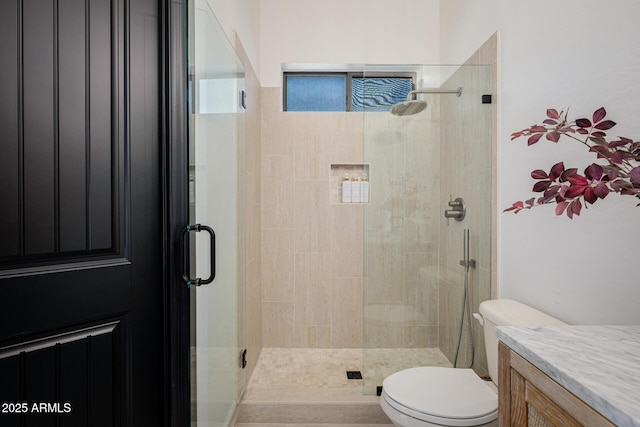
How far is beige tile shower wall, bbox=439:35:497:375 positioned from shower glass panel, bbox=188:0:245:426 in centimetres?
116

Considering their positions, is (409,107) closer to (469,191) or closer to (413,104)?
(413,104)

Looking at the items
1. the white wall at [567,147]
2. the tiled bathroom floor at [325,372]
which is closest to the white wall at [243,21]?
the white wall at [567,147]

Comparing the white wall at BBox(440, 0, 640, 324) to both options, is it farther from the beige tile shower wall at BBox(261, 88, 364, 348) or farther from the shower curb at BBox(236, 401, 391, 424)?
the beige tile shower wall at BBox(261, 88, 364, 348)

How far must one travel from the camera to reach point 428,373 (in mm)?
1522

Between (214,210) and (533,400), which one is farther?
(214,210)

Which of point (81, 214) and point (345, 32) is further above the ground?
point (345, 32)

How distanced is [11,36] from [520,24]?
1.88 m

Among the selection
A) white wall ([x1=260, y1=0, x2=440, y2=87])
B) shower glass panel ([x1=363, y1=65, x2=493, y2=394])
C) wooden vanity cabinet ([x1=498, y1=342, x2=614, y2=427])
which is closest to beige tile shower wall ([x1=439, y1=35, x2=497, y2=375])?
shower glass panel ([x1=363, y1=65, x2=493, y2=394])

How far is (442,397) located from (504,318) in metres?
0.39

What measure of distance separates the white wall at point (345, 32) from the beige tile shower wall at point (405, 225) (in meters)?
0.98

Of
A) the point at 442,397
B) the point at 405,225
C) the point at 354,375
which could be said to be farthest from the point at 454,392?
the point at 354,375

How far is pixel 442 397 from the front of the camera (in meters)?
1.33

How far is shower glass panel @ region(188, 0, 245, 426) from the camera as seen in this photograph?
126 cm

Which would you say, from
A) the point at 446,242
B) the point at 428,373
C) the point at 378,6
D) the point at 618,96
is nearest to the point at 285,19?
the point at 378,6
